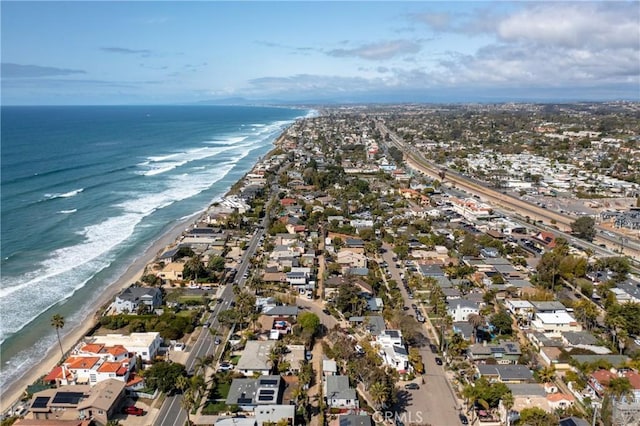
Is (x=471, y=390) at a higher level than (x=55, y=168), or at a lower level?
lower

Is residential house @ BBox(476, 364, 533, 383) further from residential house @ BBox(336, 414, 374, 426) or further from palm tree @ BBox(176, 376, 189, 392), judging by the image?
palm tree @ BBox(176, 376, 189, 392)

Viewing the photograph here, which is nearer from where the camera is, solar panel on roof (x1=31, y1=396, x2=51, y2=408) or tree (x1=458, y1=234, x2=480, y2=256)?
solar panel on roof (x1=31, y1=396, x2=51, y2=408)

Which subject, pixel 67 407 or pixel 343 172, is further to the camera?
pixel 343 172

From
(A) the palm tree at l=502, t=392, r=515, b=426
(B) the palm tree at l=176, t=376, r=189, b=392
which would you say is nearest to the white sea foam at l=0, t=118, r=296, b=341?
(B) the palm tree at l=176, t=376, r=189, b=392

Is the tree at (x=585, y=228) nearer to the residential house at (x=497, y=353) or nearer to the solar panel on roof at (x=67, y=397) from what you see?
the residential house at (x=497, y=353)

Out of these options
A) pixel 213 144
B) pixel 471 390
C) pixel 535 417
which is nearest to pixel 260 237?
pixel 471 390

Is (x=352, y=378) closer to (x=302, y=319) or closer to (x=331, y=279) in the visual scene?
(x=302, y=319)

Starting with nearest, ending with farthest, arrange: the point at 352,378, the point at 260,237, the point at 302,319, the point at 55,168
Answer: the point at 352,378
the point at 302,319
the point at 260,237
the point at 55,168
